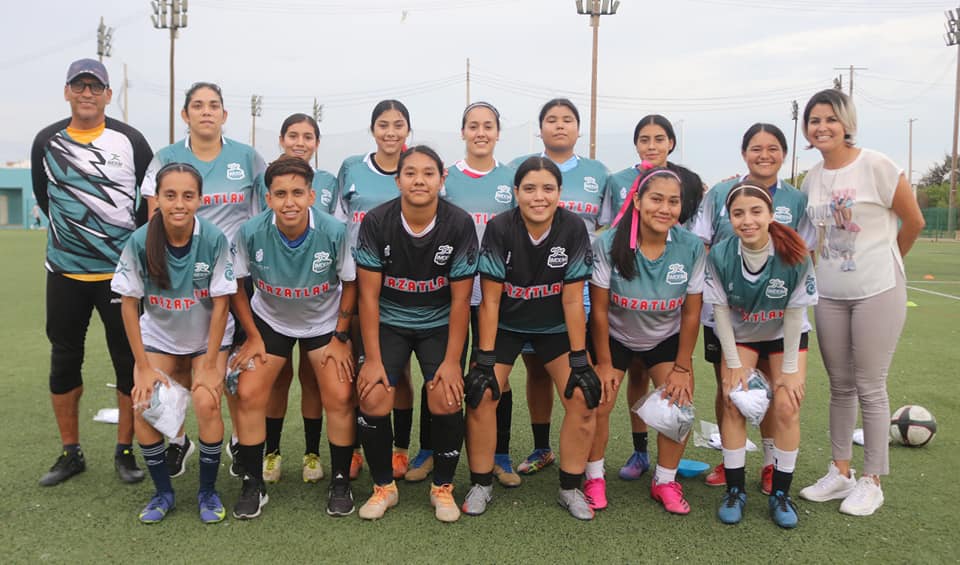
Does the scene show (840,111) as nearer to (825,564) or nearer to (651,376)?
(651,376)

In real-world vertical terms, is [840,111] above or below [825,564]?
above

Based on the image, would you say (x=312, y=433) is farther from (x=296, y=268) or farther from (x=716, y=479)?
(x=716, y=479)

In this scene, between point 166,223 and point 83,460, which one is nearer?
point 166,223

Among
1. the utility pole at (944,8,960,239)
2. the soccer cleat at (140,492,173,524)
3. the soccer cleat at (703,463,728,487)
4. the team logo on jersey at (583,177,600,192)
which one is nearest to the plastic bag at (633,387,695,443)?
the soccer cleat at (703,463,728,487)

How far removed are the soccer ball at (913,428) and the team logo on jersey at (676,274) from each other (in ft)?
6.47

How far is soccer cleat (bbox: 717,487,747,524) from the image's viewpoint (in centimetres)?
333

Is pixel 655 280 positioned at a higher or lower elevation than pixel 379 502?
higher

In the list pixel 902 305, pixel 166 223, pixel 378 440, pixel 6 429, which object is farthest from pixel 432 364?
pixel 6 429

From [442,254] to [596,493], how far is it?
1458 millimetres

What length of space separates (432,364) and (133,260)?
60.6 inches

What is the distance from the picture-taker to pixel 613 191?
13.4 feet

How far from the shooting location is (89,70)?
3.77 meters

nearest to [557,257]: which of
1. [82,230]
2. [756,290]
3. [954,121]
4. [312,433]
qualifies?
[756,290]

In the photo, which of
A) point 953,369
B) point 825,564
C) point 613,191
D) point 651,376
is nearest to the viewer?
point 825,564
